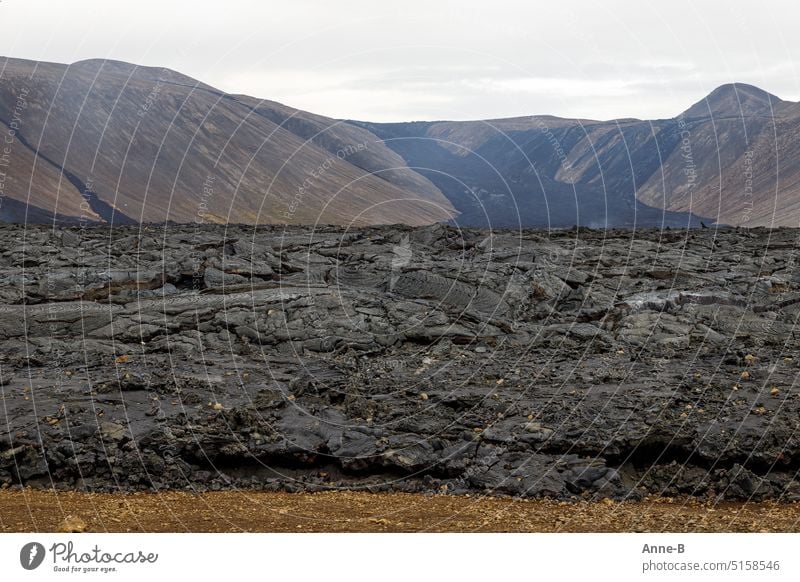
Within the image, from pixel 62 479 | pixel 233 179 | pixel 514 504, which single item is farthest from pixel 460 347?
pixel 233 179

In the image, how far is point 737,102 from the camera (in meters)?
128

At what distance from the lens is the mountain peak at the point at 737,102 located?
124 meters

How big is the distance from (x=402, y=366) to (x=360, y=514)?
764cm

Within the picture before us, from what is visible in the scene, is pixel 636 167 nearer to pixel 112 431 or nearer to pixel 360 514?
pixel 112 431

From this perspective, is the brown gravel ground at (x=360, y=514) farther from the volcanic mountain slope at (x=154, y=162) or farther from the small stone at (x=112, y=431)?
the volcanic mountain slope at (x=154, y=162)

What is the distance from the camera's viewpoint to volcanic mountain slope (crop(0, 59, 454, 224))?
2945 inches

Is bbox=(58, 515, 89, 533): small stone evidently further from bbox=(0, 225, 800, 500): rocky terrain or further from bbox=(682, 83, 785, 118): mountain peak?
bbox=(682, 83, 785, 118): mountain peak

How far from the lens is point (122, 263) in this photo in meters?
29.0

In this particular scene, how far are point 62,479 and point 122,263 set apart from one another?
16.1 metres

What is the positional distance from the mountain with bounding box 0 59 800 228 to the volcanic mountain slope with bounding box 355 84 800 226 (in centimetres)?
34

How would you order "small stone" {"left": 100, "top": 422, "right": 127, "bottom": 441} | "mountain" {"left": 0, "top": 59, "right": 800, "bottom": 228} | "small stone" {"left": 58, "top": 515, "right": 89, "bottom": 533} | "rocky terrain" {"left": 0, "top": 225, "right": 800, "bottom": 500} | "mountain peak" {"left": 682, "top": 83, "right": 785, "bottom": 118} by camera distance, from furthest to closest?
"mountain peak" {"left": 682, "top": 83, "right": 785, "bottom": 118}
"mountain" {"left": 0, "top": 59, "right": 800, "bottom": 228}
"small stone" {"left": 100, "top": 422, "right": 127, "bottom": 441}
"rocky terrain" {"left": 0, "top": 225, "right": 800, "bottom": 500}
"small stone" {"left": 58, "top": 515, "right": 89, "bottom": 533}

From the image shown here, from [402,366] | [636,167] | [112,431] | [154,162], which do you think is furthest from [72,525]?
[636,167]

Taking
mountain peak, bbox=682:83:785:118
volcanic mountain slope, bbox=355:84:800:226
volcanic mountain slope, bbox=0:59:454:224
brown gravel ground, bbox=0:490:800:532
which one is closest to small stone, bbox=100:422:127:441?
brown gravel ground, bbox=0:490:800:532
